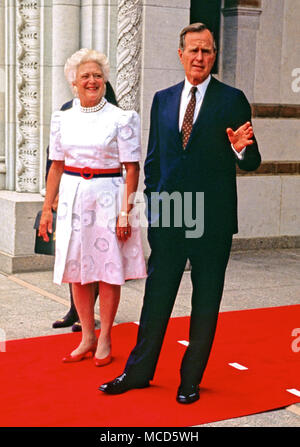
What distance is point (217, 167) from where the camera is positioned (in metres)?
4.43

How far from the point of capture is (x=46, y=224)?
5.36m

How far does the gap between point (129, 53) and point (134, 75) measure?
0.22 m

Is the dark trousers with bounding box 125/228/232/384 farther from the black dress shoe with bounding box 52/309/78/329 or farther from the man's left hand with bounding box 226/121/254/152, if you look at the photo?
the black dress shoe with bounding box 52/309/78/329

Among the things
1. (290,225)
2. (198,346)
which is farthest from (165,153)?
(290,225)

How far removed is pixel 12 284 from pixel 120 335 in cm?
197

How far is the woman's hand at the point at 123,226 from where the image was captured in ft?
16.6

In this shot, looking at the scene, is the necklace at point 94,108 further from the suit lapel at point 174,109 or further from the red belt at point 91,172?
the suit lapel at point 174,109

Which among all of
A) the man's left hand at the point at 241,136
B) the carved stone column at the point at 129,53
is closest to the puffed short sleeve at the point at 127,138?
the man's left hand at the point at 241,136

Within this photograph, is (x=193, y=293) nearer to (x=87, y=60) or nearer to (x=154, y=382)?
(x=154, y=382)

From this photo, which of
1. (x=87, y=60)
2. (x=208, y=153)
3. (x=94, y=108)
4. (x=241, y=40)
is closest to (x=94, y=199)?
(x=94, y=108)

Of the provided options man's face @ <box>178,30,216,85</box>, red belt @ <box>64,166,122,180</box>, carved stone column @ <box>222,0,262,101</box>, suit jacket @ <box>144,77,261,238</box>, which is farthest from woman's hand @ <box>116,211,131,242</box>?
carved stone column @ <box>222,0,262,101</box>

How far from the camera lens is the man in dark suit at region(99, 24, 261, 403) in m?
4.39
